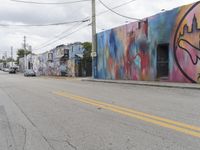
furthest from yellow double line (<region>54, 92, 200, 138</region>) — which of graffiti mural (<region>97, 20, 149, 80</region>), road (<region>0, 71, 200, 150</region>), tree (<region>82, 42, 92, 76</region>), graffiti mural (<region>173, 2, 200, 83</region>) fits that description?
tree (<region>82, 42, 92, 76</region>)

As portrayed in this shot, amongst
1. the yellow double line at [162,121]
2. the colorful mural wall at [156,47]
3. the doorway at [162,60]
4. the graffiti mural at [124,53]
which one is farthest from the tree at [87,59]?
the yellow double line at [162,121]

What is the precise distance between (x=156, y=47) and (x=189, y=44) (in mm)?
4086

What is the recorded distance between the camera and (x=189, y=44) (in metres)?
22.1

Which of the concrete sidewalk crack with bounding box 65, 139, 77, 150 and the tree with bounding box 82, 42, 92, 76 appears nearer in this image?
the concrete sidewalk crack with bounding box 65, 139, 77, 150

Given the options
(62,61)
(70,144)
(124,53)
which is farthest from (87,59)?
(70,144)

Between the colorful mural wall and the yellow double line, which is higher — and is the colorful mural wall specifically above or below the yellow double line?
above

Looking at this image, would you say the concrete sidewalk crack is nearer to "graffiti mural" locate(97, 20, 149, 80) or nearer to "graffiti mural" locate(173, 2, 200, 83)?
"graffiti mural" locate(173, 2, 200, 83)

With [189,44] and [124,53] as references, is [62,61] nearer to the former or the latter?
[124,53]

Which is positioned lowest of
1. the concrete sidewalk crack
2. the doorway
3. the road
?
the concrete sidewalk crack

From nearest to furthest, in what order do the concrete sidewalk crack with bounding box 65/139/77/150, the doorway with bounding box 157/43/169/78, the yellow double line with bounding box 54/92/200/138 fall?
the concrete sidewalk crack with bounding box 65/139/77/150 → the yellow double line with bounding box 54/92/200/138 → the doorway with bounding box 157/43/169/78

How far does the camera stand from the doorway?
2555cm

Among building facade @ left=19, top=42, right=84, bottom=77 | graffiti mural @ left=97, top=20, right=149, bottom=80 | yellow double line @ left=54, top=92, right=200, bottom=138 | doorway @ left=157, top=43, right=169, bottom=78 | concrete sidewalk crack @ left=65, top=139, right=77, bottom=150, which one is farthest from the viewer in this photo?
building facade @ left=19, top=42, right=84, bottom=77

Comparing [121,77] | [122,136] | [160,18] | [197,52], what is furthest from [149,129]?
[121,77]

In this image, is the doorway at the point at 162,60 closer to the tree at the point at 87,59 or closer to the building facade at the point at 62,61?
the building facade at the point at 62,61
